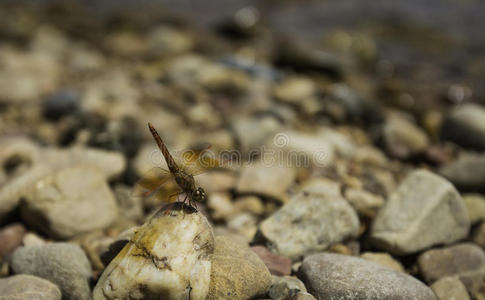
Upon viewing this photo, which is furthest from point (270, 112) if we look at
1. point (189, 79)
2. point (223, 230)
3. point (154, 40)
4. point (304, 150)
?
point (154, 40)

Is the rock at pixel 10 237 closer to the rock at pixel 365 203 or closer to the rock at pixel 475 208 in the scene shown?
the rock at pixel 365 203

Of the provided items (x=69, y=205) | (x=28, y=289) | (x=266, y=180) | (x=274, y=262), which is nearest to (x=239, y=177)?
(x=266, y=180)

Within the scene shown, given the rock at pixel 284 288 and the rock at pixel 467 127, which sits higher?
the rock at pixel 284 288

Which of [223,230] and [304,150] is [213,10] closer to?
[304,150]

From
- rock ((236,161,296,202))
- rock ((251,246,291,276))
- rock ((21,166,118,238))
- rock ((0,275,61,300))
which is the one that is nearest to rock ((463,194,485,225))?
rock ((236,161,296,202))

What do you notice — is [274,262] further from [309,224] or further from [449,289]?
[449,289]

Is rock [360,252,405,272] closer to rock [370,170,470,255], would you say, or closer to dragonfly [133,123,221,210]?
rock [370,170,470,255]

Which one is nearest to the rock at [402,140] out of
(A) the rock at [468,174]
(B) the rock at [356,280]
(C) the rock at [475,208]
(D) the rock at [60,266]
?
(A) the rock at [468,174]
